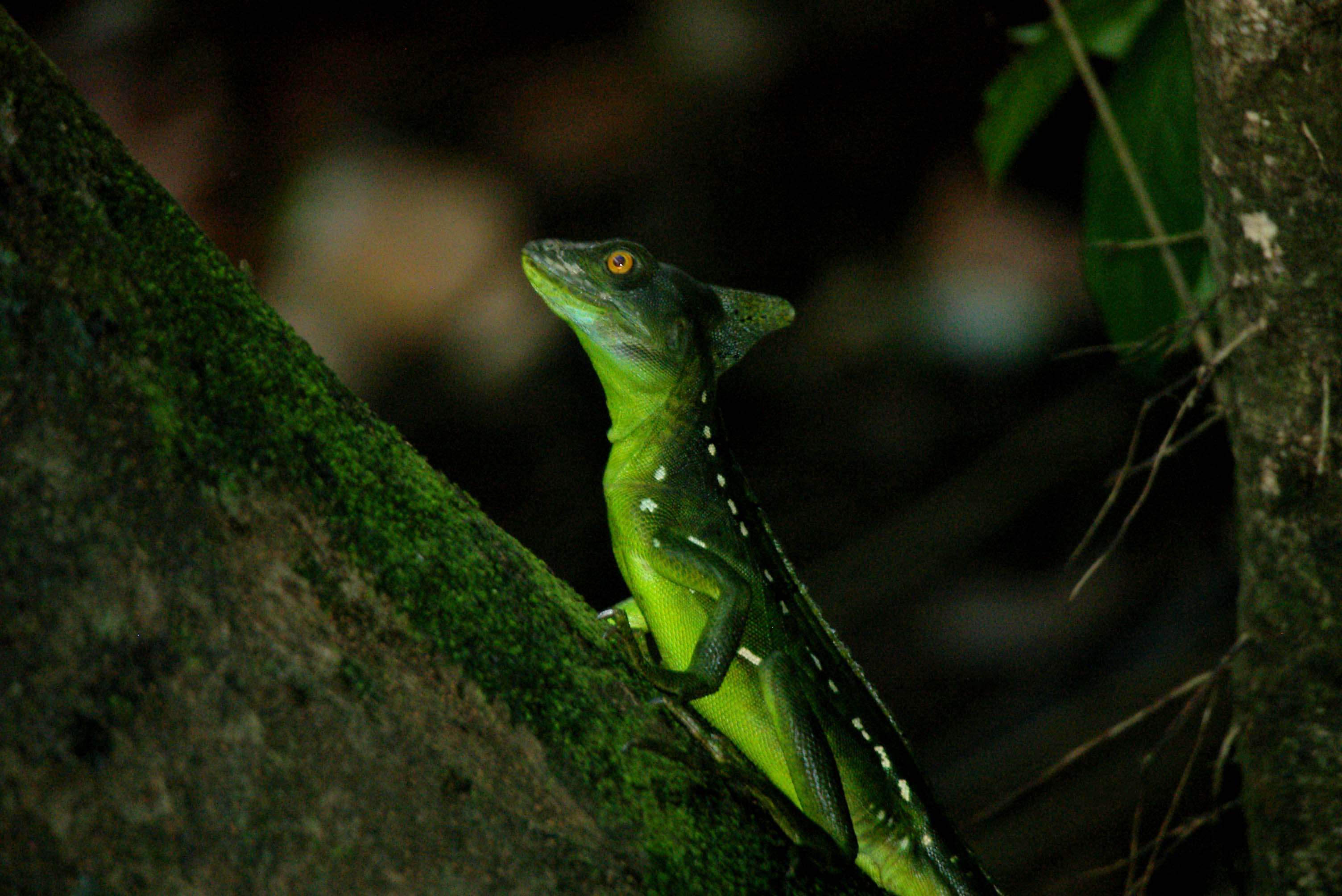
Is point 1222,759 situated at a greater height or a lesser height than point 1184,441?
lesser

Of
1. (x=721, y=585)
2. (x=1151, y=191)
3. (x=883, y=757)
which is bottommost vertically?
(x=883, y=757)

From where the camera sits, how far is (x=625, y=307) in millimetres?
3033

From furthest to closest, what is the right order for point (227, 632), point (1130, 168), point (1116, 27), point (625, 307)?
1. point (1116, 27)
2. point (1130, 168)
3. point (625, 307)
4. point (227, 632)

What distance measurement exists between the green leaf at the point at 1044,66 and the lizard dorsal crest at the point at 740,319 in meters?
1.12

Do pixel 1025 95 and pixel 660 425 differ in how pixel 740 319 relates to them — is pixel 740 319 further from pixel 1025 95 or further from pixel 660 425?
pixel 1025 95

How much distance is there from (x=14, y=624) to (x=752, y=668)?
5.77ft

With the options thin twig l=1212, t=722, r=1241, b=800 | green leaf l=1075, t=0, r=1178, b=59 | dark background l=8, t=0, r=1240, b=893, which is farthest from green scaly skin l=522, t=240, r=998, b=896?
dark background l=8, t=0, r=1240, b=893

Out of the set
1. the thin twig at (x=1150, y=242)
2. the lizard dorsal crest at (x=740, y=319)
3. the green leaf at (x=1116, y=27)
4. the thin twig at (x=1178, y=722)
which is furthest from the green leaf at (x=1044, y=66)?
the thin twig at (x=1178, y=722)

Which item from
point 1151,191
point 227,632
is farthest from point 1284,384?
point 227,632

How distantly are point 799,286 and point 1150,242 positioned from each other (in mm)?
4065

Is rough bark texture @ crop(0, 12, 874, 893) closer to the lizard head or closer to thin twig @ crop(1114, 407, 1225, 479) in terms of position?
the lizard head

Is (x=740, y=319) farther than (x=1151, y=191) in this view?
No

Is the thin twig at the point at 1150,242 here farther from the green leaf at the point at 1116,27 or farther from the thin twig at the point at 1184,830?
the thin twig at the point at 1184,830

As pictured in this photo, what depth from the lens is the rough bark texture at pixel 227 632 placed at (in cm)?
136
